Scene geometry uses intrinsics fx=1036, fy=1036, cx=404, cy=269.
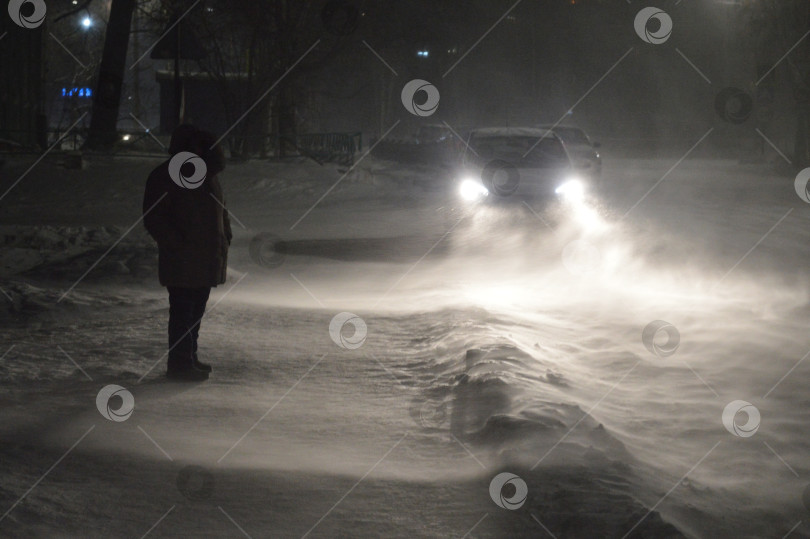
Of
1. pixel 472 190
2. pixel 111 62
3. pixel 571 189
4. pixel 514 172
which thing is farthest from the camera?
pixel 111 62

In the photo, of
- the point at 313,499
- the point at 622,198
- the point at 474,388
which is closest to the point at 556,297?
the point at 474,388

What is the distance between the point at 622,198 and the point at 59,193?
12.0 metres

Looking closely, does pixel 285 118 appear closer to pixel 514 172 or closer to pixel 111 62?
pixel 111 62

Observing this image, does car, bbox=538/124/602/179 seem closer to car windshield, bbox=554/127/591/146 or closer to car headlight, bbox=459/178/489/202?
car windshield, bbox=554/127/591/146

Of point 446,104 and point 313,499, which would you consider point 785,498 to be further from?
point 446,104

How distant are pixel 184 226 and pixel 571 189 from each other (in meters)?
12.1

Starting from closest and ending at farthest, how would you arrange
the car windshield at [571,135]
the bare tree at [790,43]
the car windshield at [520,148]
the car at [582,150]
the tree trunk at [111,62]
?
the car windshield at [520,148] → the car at [582,150] → the car windshield at [571,135] → the tree trunk at [111,62] → the bare tree at [790,43]

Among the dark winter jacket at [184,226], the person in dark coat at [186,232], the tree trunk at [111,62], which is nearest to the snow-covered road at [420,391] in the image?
the person in dark coat at [186,232]

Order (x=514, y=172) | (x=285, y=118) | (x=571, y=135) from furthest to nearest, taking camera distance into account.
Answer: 1. (x=285, y=118)
2. (x=571, y=135)
3. (x=514, y=172)

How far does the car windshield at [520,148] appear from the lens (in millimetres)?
18688

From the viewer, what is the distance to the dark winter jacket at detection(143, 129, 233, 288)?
23.1 feet

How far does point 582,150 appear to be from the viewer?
24984 millimetres

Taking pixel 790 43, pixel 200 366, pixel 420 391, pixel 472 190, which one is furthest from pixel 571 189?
pixel 790 43

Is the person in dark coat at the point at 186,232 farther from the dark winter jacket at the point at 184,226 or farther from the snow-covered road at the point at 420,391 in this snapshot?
the snow-covered road at the point at 420,391
